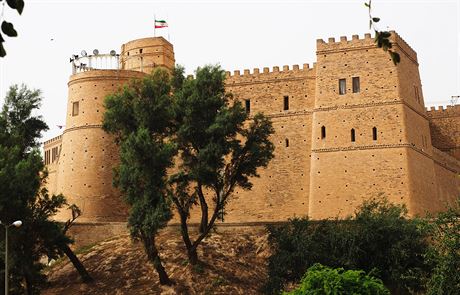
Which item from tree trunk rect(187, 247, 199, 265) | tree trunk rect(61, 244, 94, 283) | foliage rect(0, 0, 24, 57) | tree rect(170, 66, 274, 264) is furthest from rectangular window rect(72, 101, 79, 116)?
foliage rect(0, 0, 24, 57)

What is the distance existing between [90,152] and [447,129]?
70.2 ft

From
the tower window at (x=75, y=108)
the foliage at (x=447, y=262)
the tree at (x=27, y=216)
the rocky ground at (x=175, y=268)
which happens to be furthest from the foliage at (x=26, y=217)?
the foliage at (x=447, y=262)

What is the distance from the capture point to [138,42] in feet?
152

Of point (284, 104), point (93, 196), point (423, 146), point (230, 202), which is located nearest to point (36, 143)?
point (93, 196)

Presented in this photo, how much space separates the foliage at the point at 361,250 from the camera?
96.6 feet

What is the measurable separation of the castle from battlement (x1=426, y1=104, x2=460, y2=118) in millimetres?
3209

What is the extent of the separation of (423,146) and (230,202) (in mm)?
10732

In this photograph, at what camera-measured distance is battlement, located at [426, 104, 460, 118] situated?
153ft

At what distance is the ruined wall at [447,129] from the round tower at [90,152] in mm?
18171

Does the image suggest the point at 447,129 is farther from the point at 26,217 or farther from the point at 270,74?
the point at 26,217

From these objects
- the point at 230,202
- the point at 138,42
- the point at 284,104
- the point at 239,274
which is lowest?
the point at 239,274

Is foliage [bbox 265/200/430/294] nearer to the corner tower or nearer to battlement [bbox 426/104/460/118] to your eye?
the corner tower

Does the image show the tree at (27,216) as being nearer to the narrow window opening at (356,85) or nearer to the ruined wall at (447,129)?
the narrow window opening at (356,85)

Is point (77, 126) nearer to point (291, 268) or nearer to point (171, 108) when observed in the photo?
point (171, 108)
